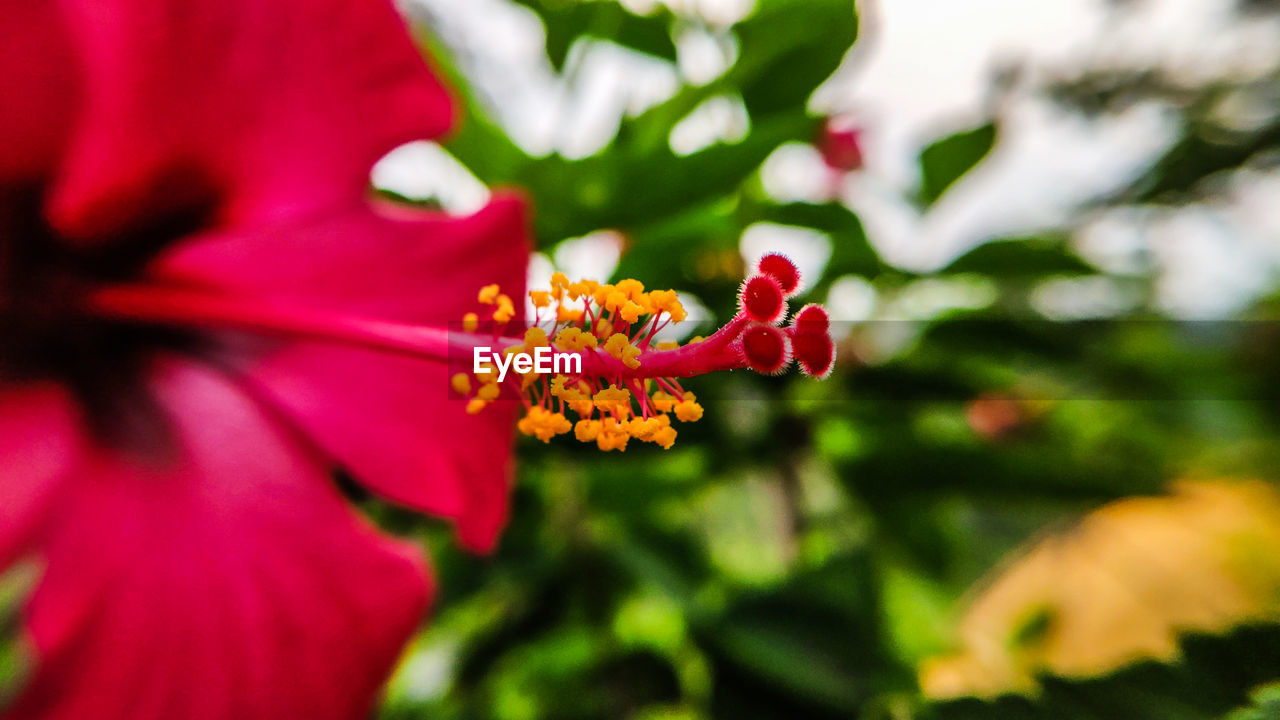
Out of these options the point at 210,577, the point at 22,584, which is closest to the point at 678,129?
the point at 210,577

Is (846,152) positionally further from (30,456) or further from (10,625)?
(10,625)

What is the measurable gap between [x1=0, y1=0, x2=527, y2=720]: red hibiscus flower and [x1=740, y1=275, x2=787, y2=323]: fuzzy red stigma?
0.13 meters

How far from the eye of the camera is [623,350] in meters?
0.29

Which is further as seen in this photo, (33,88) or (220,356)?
(220,356)

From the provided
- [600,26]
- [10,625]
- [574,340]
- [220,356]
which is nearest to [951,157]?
[600,26]

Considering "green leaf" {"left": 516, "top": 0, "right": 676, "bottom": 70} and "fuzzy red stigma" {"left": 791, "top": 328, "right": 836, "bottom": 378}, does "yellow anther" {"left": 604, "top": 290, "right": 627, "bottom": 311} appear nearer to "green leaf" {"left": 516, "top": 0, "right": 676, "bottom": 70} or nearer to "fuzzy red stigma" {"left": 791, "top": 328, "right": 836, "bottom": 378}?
"fuzzy red stigma" {"left": 791, "top": 328, "right": 836, "bottom": 378}

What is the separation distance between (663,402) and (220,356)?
244 millimetres

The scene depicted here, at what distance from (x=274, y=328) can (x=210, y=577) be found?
0.35 ft

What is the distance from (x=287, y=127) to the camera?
0.34m

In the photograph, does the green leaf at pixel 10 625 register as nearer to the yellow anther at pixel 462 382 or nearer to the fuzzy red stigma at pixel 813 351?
the yellow anther at pixel 462 382

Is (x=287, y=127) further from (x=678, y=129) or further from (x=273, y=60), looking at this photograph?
(x=678, y=129)

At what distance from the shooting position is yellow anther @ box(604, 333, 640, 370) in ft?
0.96

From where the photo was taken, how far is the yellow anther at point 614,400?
292 mm

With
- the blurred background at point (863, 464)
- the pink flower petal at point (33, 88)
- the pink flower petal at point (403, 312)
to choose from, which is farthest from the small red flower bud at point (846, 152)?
the pink flower petal at point (33, 88)
